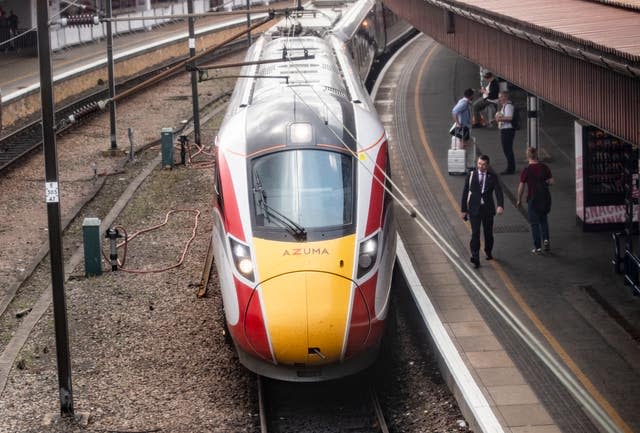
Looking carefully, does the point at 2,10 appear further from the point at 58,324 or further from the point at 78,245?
the point at 58,324

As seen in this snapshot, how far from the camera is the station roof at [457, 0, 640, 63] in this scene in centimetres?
1400

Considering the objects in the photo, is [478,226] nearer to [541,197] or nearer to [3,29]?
[541,197]

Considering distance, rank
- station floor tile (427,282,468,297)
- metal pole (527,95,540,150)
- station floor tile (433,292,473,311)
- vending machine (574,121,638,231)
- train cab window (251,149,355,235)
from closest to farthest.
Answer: train cab window (251,149,355,235) < station floor tile (433,292,473,311) < station floor tile (427,282,468,297) < vending machine (574,121,638,231) < metal pole (527,95,540,150)

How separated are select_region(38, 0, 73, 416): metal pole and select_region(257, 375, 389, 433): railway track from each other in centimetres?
228

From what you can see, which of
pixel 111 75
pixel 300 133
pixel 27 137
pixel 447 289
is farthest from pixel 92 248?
pixel 27 137

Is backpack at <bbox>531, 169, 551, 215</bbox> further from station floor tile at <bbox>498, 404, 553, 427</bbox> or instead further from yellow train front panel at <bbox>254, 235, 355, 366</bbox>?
station floor tile at <bbox>498, 404, 553, 427</bbox>

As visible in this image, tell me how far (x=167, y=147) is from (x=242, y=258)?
15070mm

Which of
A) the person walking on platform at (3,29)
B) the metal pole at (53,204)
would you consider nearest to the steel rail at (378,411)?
the metal pole at (53,204)

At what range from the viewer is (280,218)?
14.5 m

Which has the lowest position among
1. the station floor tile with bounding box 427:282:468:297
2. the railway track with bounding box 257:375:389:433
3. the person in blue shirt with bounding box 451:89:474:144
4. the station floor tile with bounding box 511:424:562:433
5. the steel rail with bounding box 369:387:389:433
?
the railway track with bounding box 257:375:389:433

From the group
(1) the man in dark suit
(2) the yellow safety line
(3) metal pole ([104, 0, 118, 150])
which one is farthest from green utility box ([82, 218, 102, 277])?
(3) metal pole ([104, 0, 118, 150])

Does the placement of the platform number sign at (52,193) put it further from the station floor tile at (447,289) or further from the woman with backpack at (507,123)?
the woman with backpack at (507,123)

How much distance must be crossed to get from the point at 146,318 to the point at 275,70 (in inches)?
188

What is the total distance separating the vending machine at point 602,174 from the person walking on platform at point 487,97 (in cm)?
868
